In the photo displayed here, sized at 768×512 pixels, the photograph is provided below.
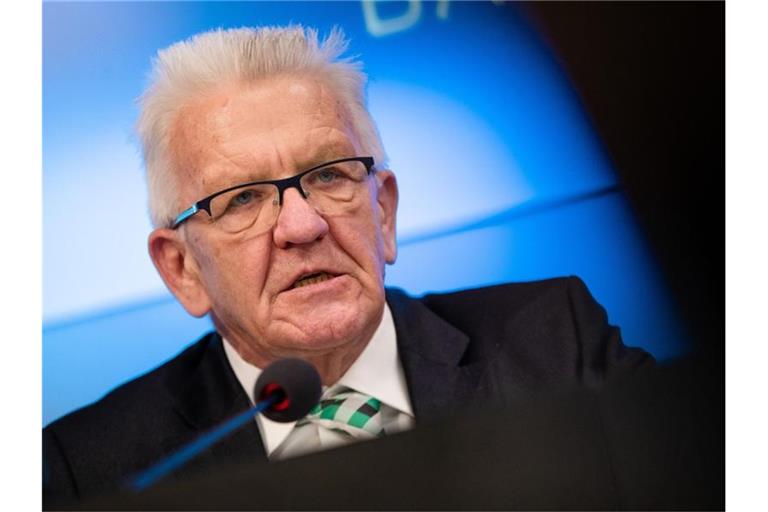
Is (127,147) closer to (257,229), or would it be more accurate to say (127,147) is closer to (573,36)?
(257,229)

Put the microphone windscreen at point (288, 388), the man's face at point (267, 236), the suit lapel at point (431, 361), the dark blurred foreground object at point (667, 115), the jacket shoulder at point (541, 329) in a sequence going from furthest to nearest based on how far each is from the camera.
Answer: the dark blurred foreground object at point (667, 115), the jacket shoulder at point (541, 329), the suit lapel at point (431, 361), the man's face at point (267, 236), the microphone windscreen at point (288, 388)

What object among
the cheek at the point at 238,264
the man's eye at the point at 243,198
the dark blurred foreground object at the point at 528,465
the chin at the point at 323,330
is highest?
the man's eye at the point at 243,198

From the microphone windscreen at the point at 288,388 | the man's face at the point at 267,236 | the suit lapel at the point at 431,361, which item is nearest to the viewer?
the microphone windscreen at the point at 288,388

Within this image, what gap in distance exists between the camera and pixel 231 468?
80.5 inches

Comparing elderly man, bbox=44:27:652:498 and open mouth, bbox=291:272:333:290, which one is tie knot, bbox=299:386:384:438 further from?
open mouth, bbox=291:272:333:290

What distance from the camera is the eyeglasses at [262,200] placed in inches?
79.7

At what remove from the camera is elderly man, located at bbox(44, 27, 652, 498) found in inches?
80.0

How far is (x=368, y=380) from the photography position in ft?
6.97

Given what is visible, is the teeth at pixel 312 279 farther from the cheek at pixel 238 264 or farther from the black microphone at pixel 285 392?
the black microphone at pixel 285 392

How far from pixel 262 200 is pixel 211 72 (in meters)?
0.26

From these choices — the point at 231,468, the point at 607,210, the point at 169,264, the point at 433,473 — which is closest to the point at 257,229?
the point at 169,264

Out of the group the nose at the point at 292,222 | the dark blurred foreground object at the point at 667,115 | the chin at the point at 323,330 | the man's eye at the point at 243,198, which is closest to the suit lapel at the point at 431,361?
the chin at the point at 323,330

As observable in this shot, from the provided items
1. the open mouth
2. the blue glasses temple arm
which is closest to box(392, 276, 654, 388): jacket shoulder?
the open mouth
